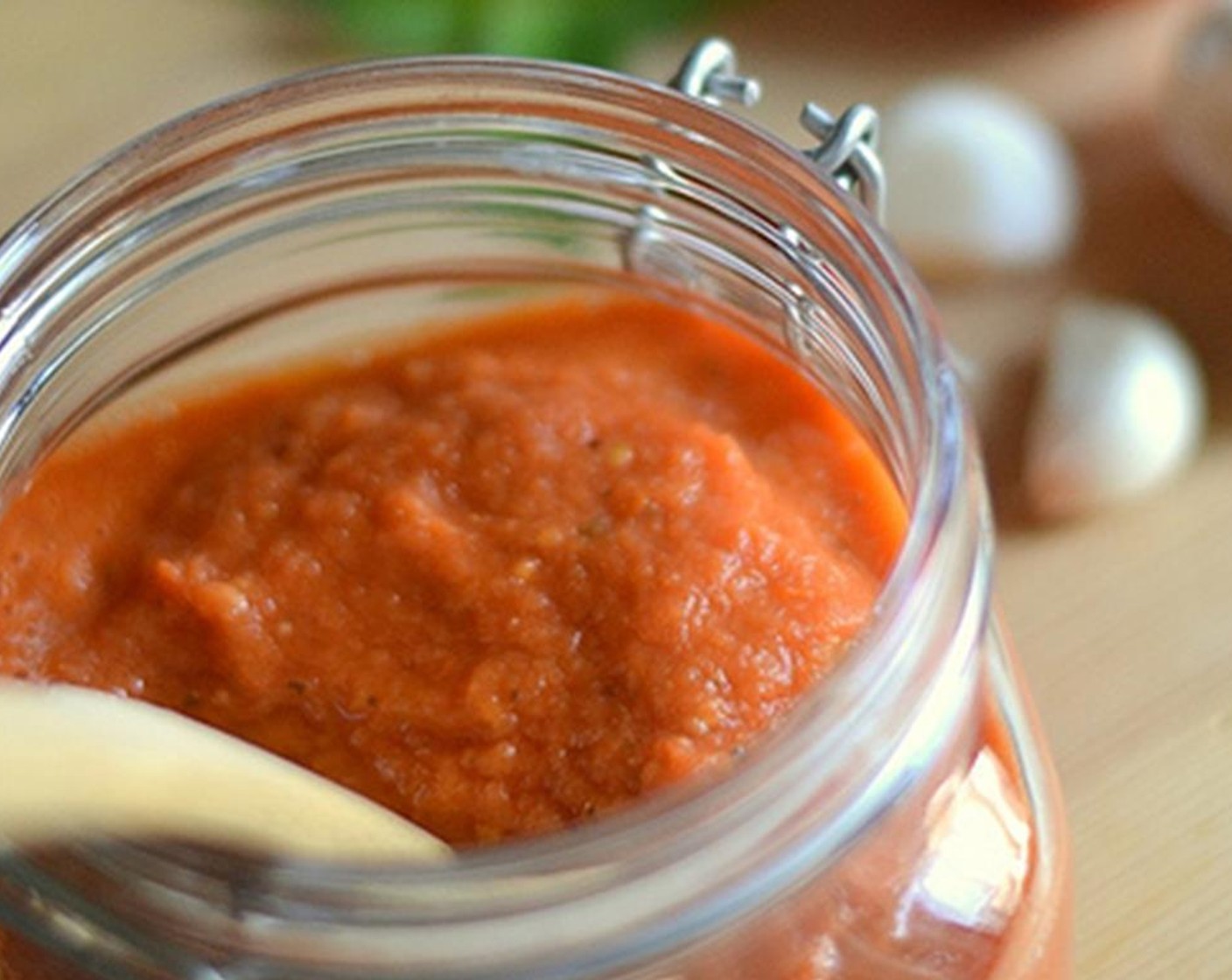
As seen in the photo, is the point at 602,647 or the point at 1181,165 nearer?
the point at 602,647

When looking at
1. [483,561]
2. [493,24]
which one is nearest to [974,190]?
[493,24]

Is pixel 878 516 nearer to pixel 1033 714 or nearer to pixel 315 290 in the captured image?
pixel 1033 714

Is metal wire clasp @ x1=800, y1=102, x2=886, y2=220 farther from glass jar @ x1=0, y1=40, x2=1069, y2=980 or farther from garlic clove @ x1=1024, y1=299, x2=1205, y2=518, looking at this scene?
garlic clove @ x1=1024, y1=299, x2=1205, y2=518

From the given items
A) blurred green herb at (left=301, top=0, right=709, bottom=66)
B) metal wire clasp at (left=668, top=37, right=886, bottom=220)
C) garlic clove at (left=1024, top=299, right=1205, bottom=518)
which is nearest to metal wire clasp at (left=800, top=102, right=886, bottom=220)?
metal wire clasp at (left=668, top=37, right=886, bottom=220)

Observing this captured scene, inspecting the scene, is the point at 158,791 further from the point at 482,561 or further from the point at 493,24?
the point at 493,24

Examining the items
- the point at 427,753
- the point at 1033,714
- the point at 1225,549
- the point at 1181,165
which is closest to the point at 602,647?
the point at 427,753

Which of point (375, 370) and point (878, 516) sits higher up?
point (375, 370)
